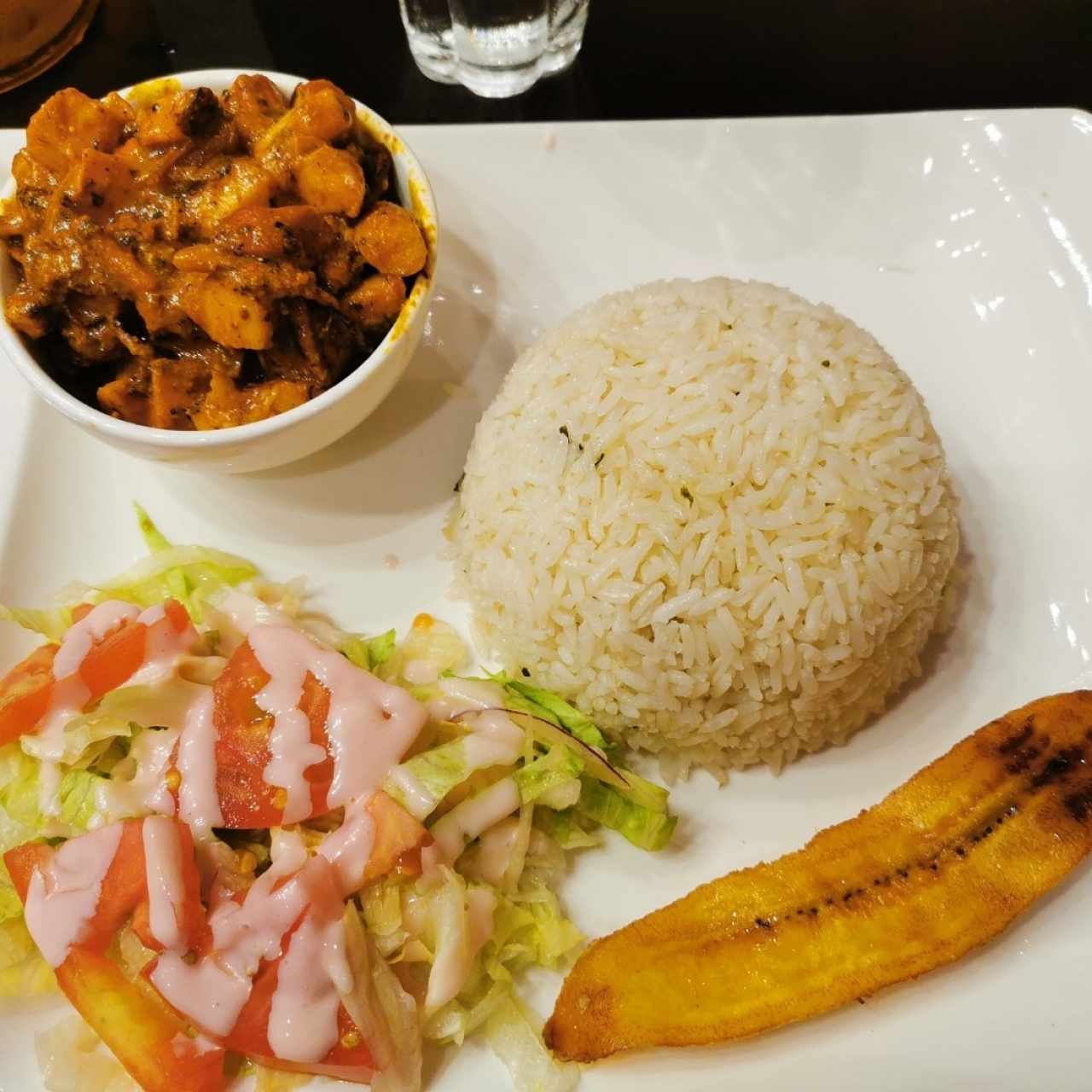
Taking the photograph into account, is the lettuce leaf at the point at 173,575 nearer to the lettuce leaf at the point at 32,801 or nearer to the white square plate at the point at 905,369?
the white square plate at the point at 905,369

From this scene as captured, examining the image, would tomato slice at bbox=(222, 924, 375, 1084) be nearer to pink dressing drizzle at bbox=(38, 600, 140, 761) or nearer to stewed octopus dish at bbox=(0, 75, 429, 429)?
pink dressing drizzle at bbox=(38, 600, 140, 761)

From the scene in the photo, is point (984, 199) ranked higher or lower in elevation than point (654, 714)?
higher

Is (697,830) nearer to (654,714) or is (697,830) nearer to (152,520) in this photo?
(654,714)

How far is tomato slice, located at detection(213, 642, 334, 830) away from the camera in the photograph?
57.1 inches

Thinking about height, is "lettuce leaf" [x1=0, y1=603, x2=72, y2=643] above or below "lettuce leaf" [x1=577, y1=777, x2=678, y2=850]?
below

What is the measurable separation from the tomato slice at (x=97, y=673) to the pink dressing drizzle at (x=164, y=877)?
0.28 m

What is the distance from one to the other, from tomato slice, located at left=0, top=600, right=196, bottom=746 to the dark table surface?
1630 mm

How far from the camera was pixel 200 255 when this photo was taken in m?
1.56

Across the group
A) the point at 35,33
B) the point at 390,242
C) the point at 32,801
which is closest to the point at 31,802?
the point at 32,801

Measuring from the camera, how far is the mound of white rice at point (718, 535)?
158 cm

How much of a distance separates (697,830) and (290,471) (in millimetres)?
1058

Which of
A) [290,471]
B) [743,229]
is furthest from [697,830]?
[743,229]

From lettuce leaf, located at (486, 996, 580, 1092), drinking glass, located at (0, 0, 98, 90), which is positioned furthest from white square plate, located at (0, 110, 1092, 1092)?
drinking glass, located at (0, 0, 98, 90)

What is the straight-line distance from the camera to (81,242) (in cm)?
160
